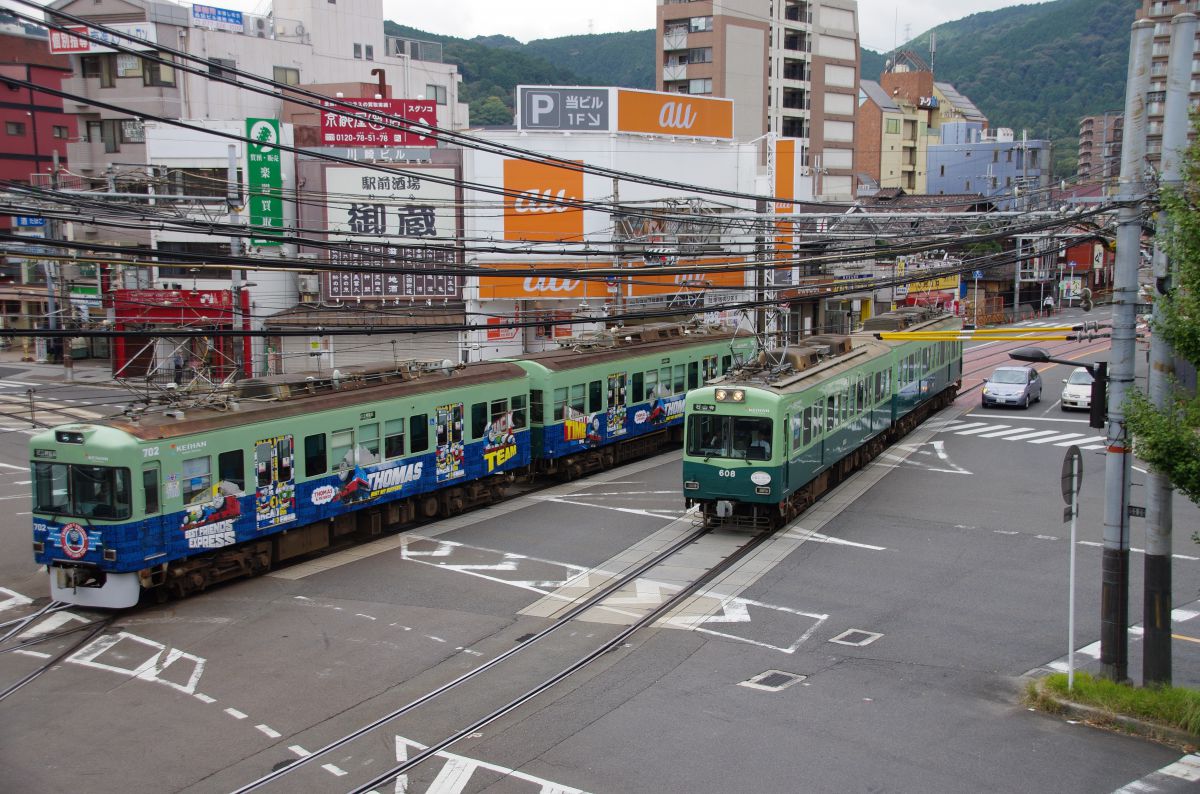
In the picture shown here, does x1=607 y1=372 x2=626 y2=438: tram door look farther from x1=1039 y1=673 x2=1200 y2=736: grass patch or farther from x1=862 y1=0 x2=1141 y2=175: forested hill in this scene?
x1=862 y1=0 x2=1141 y2=175: forested hill

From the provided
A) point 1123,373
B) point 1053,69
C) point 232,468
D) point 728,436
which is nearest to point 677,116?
point 728,436

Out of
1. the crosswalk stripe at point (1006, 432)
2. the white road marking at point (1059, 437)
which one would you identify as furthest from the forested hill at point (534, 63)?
the white road marking at point (1059, 437)

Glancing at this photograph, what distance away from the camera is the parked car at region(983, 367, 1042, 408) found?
3400 centimetres

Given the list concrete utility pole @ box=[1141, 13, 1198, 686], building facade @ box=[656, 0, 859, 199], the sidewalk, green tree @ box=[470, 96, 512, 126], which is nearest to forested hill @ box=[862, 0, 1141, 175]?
building facade @ box=[656, 0, 859, 199]

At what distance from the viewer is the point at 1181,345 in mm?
10461

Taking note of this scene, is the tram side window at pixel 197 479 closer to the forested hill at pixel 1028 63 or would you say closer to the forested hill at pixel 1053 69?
the forested hill at pixel 1028 63

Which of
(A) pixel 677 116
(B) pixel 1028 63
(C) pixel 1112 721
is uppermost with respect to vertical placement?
(B) pixel 1028 63

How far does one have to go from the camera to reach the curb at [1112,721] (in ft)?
33.9

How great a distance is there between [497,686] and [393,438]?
7217mm

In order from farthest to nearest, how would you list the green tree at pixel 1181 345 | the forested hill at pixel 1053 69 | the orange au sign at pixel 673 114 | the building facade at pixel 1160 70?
the forested hill at pixel 1053 69 < the building facade at pixel 1160 70 < the orange au sign at pixel 673 114 < the green tree at pixel 1181 345

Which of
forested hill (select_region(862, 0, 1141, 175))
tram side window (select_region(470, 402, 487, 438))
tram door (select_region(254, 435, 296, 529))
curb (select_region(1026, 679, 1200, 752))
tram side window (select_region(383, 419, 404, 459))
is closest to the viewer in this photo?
curb (select_region(1026, 679, 1200, 752))

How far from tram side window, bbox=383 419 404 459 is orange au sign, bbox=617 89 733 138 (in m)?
23.8

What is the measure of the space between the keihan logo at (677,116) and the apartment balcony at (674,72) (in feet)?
72.2

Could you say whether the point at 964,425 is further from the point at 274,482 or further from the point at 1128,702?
the point at 274,482
